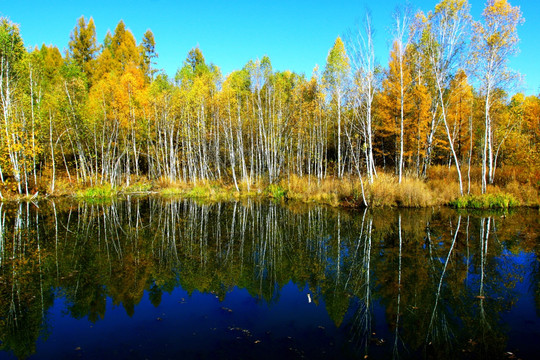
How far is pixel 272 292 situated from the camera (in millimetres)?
6707

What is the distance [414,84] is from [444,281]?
796 inches

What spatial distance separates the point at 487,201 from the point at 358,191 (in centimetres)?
668

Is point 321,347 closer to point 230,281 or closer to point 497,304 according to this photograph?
point 230,281

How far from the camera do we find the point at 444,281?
6.79 meters

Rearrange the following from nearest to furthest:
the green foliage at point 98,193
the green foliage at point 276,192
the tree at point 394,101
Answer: the tree at point 394,101, the green foliage at point 276,192, the green foliage at point 98,193

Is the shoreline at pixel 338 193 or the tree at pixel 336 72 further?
the tree at pixel 336 72

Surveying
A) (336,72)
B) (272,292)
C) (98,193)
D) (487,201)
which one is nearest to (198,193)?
(98,193)

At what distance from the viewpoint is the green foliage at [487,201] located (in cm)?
1655

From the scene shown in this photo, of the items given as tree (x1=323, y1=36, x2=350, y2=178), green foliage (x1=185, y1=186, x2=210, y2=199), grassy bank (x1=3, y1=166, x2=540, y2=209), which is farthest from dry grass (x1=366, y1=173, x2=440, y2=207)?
green foliage (x1=185, y1=186, x2=210, y2=199)

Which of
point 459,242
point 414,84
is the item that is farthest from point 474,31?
point 459,242

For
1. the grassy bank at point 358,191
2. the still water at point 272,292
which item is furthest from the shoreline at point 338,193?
the still water at point 272,292

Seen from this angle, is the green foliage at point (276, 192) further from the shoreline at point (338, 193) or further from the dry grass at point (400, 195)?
the dry grass at point (400, 195)

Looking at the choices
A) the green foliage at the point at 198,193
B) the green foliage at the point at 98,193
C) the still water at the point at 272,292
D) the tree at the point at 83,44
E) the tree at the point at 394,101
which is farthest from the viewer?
the tree at the point at 83,44

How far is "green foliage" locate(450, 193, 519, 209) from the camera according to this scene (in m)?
16.5
